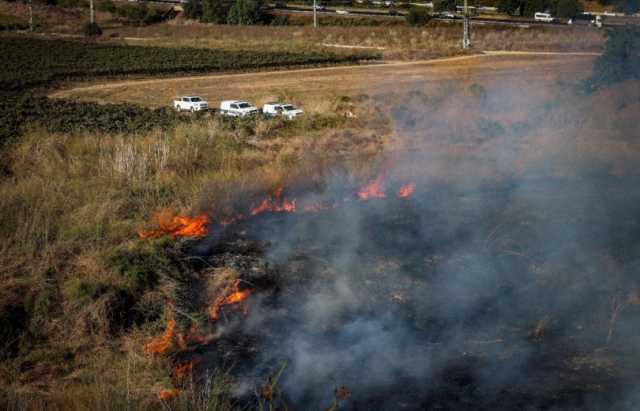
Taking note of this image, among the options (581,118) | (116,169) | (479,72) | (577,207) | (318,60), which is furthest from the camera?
(318,60)

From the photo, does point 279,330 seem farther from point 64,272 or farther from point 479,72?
point 479,72

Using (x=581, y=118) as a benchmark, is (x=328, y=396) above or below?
below

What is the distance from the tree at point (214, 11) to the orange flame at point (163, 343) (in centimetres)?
6956

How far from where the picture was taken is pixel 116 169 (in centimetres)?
1530

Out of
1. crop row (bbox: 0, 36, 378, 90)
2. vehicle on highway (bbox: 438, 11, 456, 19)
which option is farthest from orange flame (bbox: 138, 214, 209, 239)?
vehicle on highway (bbox: 438, 11, 456, 19)

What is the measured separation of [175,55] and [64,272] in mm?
47049

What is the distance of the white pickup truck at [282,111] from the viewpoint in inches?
1083

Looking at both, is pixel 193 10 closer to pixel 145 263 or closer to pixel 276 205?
pixel 276 205

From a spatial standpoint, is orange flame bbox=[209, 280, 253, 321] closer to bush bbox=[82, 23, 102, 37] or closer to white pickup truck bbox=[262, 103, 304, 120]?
white pickup truck bbox=[262, 103, 304, 120]

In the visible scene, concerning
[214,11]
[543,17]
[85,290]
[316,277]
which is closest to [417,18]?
[543,17]

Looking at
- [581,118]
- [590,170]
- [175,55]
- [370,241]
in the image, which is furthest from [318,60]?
[370,241]

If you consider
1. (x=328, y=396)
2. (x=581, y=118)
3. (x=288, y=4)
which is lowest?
(x=328, y=396)

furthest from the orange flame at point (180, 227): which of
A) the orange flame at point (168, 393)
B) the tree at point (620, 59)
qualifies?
the tree at point (620, 59)

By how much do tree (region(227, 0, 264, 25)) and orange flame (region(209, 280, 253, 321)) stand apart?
66.9 metres
